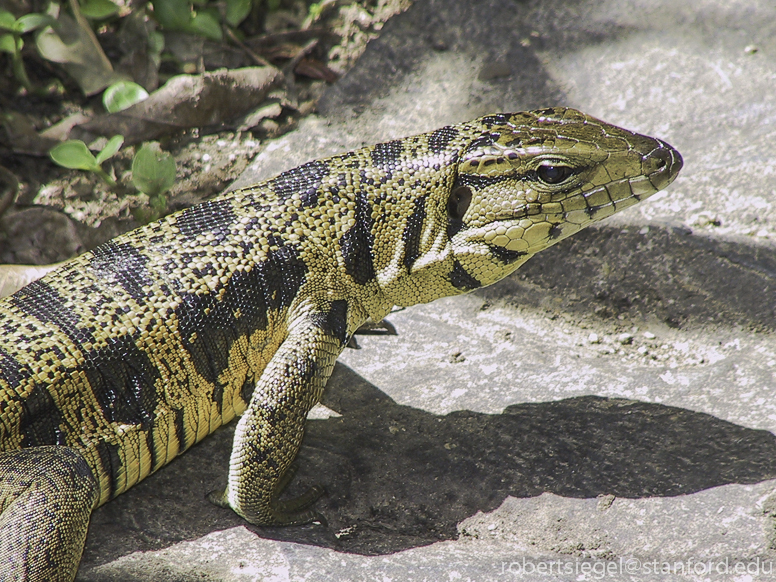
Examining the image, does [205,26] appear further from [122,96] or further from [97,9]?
[122,96]

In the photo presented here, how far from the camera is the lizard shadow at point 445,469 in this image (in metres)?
4.78

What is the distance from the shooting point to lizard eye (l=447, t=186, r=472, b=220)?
502cm

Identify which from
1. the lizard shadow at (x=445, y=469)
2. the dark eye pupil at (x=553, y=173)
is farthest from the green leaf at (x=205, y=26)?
the dark eye pupil at (x=553, y=173)

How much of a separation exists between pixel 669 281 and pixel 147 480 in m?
4.24

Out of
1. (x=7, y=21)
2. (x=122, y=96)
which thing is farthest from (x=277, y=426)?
(x=7, y=21)

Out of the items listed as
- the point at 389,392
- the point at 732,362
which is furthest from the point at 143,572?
the point at 732,362

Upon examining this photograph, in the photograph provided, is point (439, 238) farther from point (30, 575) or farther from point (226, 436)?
point (30, 575)

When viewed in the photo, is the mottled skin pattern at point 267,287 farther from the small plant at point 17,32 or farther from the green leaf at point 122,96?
the small plant at point 17,32

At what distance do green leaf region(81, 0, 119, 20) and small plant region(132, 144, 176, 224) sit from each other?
5.56 ft

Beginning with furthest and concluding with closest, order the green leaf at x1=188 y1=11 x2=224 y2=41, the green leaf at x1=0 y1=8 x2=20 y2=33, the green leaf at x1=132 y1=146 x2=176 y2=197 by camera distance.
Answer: the green leaf at x1=188 y1=11 x2=224 y2=41 < the green leaf at x1=0 y1=8 x2=20 y2=33 < the green leaf at x1=132 y1=146 x2=176 y2=197

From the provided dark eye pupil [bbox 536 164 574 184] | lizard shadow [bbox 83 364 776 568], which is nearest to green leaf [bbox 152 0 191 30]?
lizard shadow [bbox 83 364 776 568]

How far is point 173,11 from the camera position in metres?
8.23

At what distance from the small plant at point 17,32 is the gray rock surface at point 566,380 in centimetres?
244

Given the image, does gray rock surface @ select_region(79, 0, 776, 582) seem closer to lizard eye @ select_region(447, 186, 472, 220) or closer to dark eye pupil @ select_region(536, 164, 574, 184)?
lizard eye @ select_region(447, 186, 472, 220)
